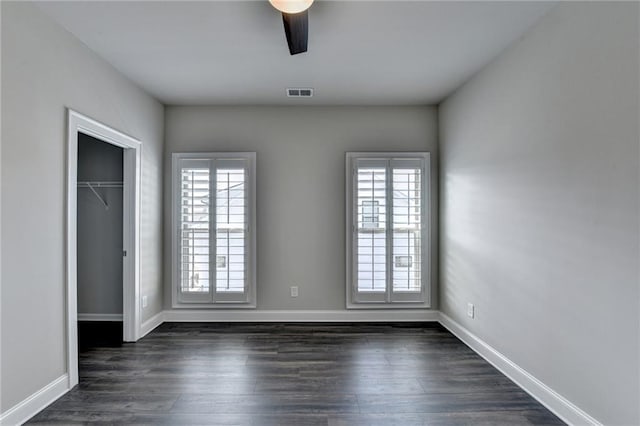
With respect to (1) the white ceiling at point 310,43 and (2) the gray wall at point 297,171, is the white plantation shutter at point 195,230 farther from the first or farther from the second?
(1) the white ceiling at point 310,43

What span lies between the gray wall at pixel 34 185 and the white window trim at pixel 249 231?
1.38 meters

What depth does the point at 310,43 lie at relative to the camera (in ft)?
8.79

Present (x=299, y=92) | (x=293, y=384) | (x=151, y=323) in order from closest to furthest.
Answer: (x=293, y=384) < (x=299, y=92) < (x=151, y=323)

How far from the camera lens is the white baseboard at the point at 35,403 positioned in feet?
6.68

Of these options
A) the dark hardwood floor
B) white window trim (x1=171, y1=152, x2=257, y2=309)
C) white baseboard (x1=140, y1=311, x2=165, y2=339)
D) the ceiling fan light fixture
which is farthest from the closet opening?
the ceiling fan light fixture

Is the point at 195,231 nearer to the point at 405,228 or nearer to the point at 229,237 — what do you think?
the point at 229,237

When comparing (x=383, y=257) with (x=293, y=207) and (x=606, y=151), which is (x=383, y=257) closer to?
(x=293, y=207)

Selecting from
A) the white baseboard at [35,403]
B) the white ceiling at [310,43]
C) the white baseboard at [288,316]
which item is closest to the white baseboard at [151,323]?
the white baseboard at [288,316]

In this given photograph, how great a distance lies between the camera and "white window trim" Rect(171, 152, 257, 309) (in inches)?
161

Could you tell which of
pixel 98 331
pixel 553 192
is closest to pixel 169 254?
pixel 98 331

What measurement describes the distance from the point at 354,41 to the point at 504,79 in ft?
4.24

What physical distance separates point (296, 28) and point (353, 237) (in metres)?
2.58

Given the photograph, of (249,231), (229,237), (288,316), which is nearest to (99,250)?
(229,237)

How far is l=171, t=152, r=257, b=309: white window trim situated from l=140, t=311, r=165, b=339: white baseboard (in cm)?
19
